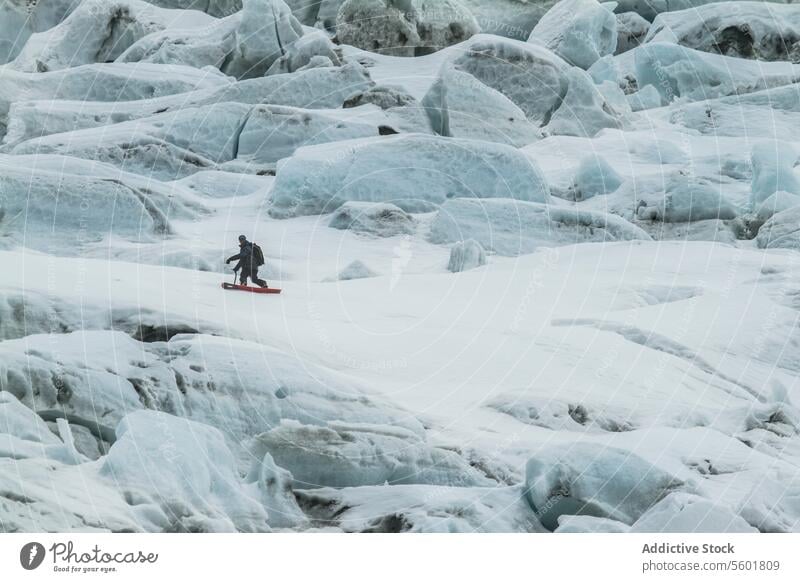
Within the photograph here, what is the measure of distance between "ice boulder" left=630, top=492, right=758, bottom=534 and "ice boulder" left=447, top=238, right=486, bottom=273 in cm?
793

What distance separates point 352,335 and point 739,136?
52.7 feet

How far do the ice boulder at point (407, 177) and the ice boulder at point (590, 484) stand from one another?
35.3 ft

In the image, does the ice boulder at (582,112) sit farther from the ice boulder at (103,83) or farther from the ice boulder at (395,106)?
the ice boulder at (103,83)

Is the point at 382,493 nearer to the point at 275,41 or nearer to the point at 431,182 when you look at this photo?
the point at 431,182

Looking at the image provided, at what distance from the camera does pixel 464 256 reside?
21.5 meters

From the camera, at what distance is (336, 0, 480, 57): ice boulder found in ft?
111

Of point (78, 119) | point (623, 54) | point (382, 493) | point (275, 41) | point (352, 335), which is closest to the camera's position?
point (382, 493)

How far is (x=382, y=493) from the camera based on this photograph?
1454 centimetres

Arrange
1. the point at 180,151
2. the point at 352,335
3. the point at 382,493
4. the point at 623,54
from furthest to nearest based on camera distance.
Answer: the point at 623,54, the point at 180,151, the point at 352,335, the point at 382,493

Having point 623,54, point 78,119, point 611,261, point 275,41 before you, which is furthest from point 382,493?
point 623,54

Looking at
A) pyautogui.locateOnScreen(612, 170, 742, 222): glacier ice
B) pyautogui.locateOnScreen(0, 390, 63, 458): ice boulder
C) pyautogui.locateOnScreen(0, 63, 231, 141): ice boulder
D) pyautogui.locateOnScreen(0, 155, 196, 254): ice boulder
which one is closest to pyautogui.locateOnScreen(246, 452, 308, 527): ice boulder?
pyautogui.locateOnScreen(0, 390, 63, 458): ice boulder

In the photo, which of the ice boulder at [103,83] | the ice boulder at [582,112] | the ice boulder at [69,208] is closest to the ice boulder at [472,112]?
the ice boulder at [582,112]

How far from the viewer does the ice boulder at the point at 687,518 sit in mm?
13969

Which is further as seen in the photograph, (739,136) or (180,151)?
(739,136)
